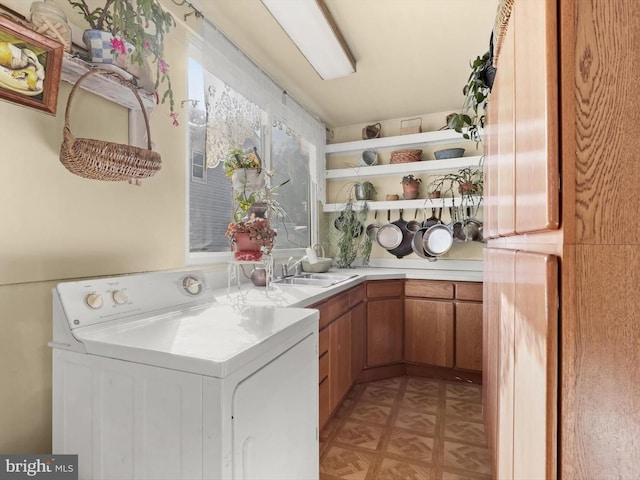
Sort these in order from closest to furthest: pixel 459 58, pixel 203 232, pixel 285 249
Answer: pixel 203 232 < pixel 459 58 < pixel 285 249

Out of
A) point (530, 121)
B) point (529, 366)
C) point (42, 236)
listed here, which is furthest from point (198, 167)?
point (529, 366)

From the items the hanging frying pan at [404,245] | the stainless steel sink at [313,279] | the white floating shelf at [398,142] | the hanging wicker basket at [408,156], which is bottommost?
the stainless steel sink at [313,279]

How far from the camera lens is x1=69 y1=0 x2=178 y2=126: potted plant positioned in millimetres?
1200

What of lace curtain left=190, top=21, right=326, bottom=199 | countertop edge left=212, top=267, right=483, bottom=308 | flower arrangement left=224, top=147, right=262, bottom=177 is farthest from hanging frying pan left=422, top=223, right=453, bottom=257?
flower arrangement left=224, top=147, right=262, bottom=177

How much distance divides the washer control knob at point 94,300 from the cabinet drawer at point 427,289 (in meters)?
2.47

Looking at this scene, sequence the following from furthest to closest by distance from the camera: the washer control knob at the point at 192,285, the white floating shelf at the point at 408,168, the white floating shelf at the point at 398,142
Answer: the white floating shelf at the point at 398,142 < the white floating shelf at the point at 408,168 < the washer control knob at the point at 192,285

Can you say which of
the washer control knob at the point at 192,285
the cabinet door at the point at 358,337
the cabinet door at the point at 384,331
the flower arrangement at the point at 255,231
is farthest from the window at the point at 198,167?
the cabinet door at the point at 384,331

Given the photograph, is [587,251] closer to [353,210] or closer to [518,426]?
[518,426]

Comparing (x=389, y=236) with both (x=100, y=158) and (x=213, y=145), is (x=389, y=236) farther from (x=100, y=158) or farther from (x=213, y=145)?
(x=100, y=158)

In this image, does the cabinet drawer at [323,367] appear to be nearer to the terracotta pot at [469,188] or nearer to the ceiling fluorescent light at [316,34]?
the ceiling fluorescent light at [316,34]

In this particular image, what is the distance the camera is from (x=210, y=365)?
0.79m

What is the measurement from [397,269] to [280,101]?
197 centimetres

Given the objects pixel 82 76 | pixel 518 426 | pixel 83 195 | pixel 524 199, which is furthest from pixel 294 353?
pixel 82 76

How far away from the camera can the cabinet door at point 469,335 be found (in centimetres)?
278
